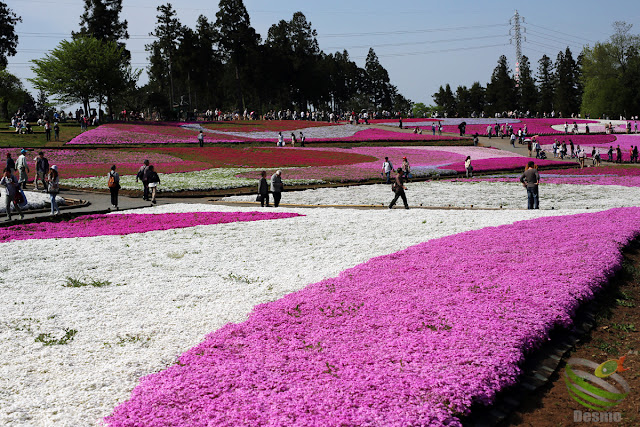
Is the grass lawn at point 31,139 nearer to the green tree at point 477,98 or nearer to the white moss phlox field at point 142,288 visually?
the white moss phlox field at point 142,288

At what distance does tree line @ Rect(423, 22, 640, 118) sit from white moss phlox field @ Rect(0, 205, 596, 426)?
326ft

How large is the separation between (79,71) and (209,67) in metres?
35.9

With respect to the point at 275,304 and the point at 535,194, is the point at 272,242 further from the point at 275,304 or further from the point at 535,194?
the point at 535,194

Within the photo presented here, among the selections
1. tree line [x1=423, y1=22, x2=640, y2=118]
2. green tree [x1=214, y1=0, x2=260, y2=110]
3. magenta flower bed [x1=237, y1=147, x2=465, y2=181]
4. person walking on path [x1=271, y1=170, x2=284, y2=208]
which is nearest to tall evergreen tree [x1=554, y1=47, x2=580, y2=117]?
tree line [x1=423, y1=22, x2=640, y2=118]

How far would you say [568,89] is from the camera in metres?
145

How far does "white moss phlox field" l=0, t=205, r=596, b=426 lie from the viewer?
8.09 meters

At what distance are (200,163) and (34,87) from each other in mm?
45611

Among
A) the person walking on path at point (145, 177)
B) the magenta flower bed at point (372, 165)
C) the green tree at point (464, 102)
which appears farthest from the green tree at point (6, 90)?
the green tree at point (464, 102)

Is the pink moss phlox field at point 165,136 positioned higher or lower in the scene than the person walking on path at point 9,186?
higher

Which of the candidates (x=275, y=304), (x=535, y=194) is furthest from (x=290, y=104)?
(x=275, y=304)

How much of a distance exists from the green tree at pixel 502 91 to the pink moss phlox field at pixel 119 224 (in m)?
139

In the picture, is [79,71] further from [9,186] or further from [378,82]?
[378,82]

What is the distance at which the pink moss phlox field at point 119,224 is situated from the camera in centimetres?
2033

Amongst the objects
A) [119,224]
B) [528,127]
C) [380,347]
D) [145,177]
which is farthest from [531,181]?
[528,127]
